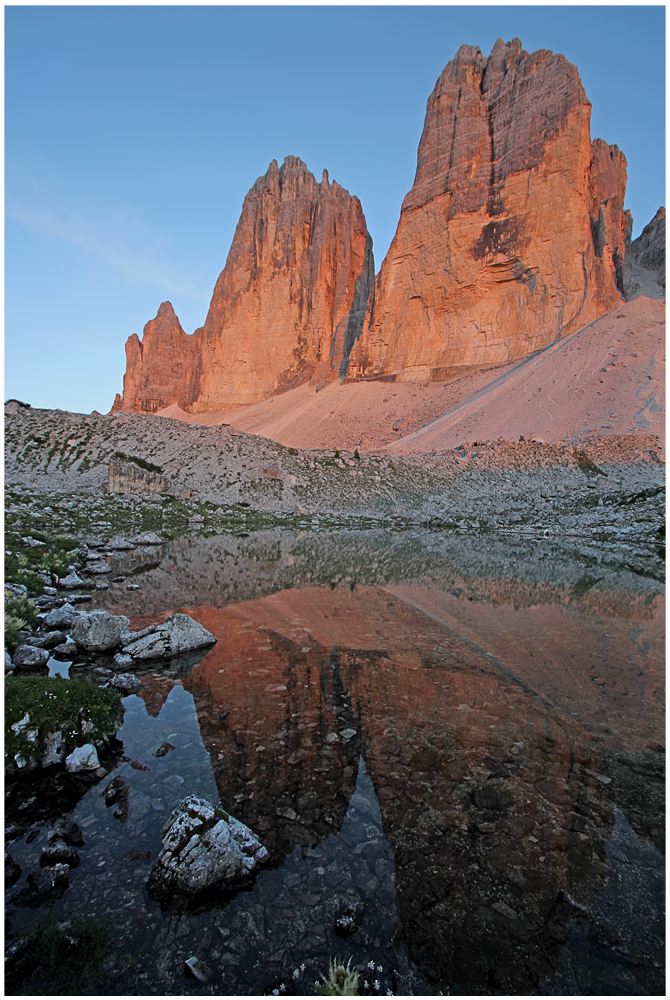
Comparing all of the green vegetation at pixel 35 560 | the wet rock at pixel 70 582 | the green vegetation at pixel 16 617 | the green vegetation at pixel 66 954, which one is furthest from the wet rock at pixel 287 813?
the wet rock at pixel 70 582

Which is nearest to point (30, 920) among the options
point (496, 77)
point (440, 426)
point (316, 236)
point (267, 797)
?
point (267, 797)

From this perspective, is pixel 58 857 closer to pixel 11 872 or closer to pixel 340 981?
pixel 11 872

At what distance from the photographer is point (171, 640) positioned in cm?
687

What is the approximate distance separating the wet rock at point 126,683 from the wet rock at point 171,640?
0.68 metres

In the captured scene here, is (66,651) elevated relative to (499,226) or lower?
lower

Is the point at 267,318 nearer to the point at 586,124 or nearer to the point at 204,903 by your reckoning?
the point at 586,124

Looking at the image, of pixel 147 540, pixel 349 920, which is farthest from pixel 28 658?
pixel 147 540

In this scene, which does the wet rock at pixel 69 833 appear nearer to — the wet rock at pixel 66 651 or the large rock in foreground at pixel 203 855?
the large rock in foreground at pixel 203 855

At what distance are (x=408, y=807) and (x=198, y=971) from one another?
181 centimetres

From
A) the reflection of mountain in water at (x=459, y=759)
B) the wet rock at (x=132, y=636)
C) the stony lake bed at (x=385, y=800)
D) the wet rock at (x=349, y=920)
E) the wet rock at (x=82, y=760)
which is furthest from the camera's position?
the wet rock at (x=132, y=636)

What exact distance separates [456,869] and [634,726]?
331 centimetres

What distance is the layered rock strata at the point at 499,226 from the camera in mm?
61969

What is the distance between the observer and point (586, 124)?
61.9 m

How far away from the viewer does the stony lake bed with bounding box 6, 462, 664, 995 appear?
2510 millimetres
